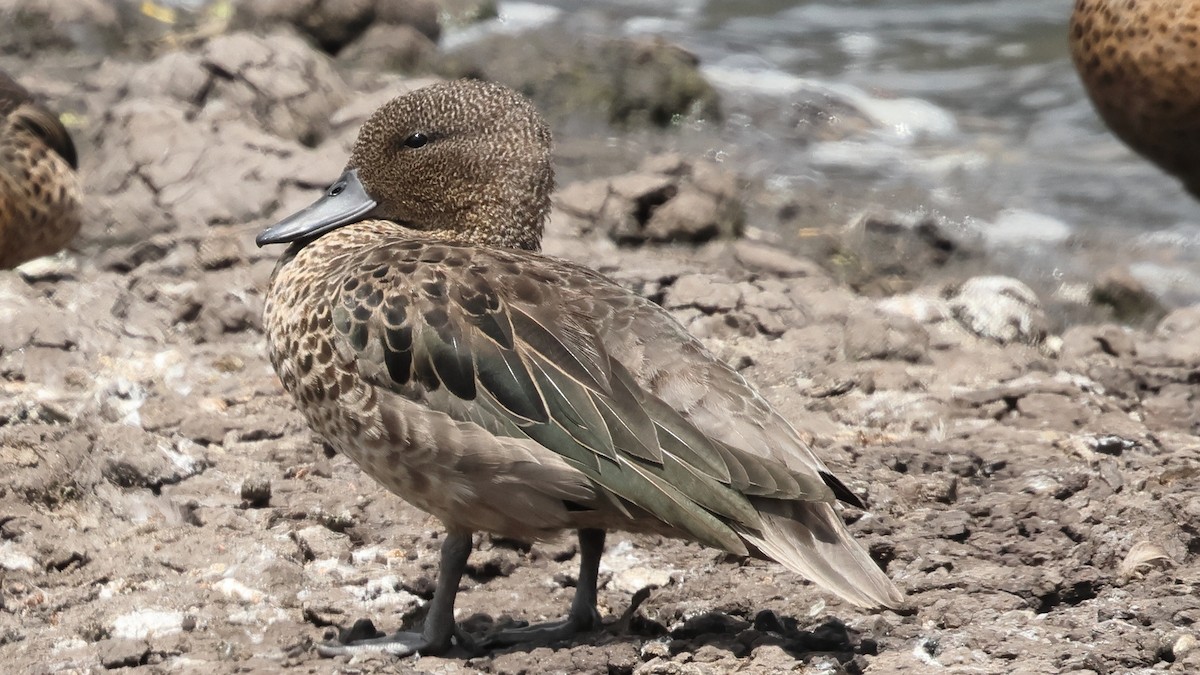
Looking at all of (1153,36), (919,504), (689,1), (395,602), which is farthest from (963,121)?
(395,602)

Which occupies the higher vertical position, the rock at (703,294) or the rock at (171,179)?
the rock at (703,294)

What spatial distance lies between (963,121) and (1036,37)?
245 cm

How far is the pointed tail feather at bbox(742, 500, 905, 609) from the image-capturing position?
3.34m

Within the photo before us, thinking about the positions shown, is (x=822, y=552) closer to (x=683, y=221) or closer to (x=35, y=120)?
(x=683, y=221)

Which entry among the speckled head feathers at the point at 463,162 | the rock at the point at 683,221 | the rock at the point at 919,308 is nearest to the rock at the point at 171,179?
the rock at the point at 683,221

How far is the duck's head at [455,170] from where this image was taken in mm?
4352

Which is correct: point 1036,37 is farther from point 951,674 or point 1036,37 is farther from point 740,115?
point 951,674

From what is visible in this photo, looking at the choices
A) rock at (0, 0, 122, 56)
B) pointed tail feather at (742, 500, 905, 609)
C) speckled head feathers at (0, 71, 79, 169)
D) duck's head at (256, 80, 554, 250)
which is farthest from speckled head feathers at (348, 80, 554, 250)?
rock at (0, 0, 122, 56)

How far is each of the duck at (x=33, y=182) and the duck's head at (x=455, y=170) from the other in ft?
8.08

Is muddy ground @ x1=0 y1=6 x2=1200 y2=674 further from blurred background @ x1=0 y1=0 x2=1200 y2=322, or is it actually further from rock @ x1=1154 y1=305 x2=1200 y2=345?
blurred background @ x1=0 y1=0 x2=1200 y2=322

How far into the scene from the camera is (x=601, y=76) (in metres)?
9.59

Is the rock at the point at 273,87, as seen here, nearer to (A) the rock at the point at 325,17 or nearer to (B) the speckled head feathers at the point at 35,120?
(B) the speckled head feathers at the point at 35,120

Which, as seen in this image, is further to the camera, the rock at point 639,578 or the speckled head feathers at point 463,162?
the speckled head feathers at point 463,162

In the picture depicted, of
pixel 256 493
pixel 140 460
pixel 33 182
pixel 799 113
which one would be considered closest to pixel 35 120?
pixel 33 182
